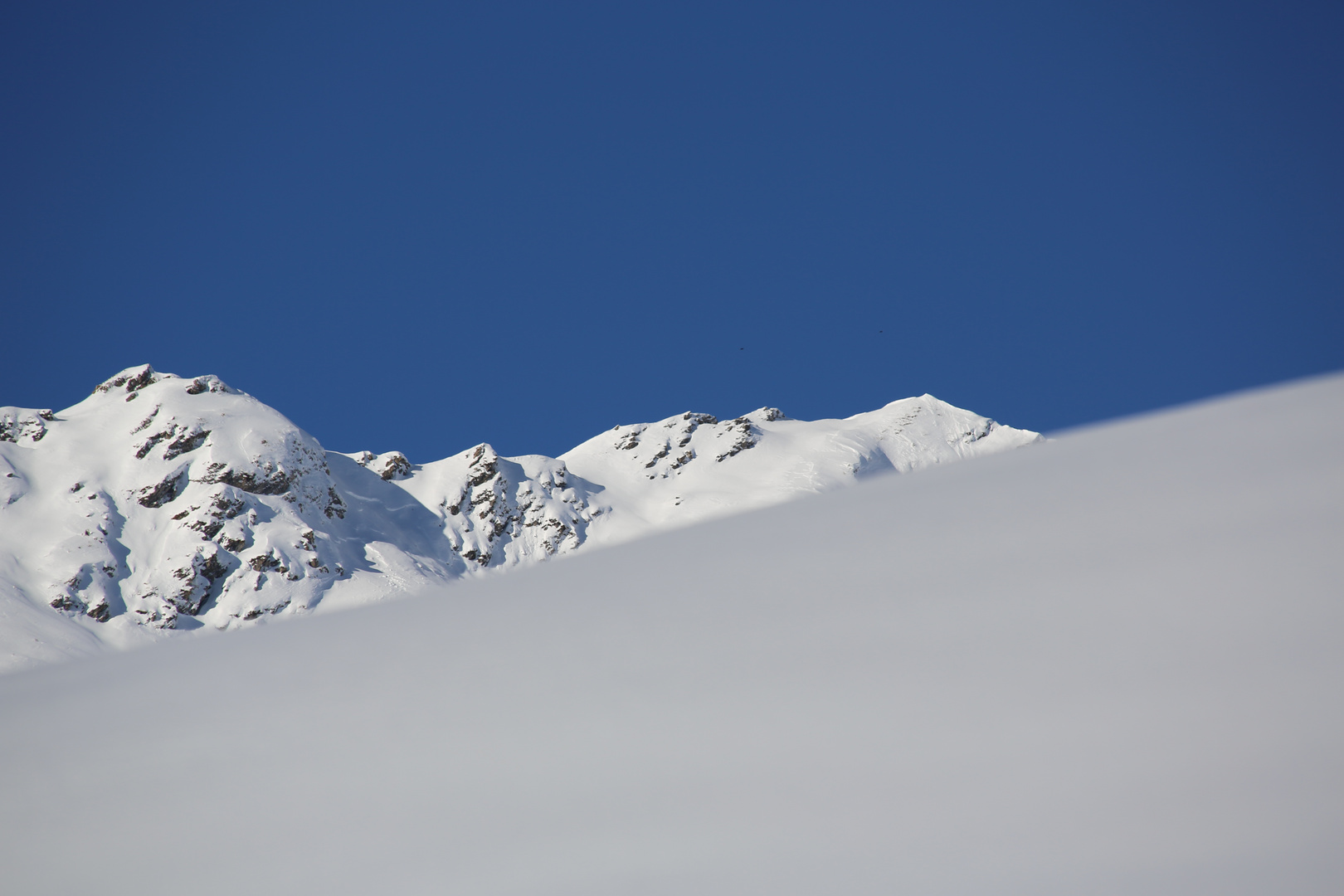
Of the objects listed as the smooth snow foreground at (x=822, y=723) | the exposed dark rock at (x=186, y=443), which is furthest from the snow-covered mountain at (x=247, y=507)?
the smooth snow foreground at (x=822, y=723)

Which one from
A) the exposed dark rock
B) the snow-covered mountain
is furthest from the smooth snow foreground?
the exposed dark rock

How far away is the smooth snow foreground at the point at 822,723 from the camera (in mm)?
601

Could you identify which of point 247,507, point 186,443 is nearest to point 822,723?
point 247,507

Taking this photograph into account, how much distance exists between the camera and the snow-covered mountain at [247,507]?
196 ft

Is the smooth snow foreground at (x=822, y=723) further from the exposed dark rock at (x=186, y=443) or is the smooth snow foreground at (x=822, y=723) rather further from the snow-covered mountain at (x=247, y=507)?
the exposed dark rock at (x=186, y=443)

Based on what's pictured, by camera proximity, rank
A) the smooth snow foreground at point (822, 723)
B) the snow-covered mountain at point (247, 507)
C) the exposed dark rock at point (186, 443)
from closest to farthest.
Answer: the smooth snow foreground at point (822, 723)
the snow-covered mountain at point (247, 507)
the exposed dark rock at point (186, 443)

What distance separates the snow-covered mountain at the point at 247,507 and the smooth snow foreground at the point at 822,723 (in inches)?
1914

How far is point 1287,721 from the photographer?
1.95 ft

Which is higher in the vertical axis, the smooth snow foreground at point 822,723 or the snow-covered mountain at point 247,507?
the snow-covered mountain at point 247,507

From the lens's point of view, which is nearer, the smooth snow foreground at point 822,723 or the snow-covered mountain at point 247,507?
the smooth snow foreground at point 822,723

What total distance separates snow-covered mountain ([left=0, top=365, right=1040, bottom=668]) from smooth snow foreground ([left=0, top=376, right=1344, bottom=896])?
160ft

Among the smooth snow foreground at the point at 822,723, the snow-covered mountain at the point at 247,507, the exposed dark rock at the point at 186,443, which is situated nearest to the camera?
the smooth snow foreground at the point at 822,723

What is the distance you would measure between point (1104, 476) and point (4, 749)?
1.36 m

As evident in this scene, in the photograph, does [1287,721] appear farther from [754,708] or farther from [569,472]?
[569,472]
